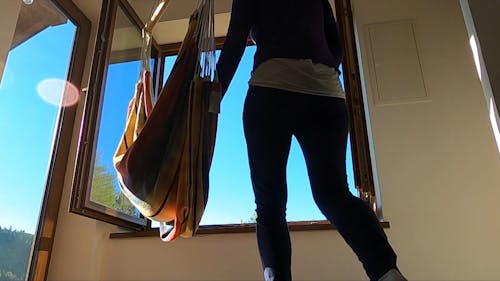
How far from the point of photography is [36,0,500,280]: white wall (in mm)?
1688

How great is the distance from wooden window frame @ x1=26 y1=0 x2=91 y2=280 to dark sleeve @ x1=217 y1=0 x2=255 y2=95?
1.32 metres

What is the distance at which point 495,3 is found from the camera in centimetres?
122

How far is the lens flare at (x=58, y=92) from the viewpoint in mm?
2051

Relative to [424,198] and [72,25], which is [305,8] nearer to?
[424,198]

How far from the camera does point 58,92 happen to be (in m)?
2.15

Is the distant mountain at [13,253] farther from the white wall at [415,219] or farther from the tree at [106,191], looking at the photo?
the tree at [106,191]

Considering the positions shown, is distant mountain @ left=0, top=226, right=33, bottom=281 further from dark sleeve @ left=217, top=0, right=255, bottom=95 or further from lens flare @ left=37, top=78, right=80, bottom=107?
dark sleeve @ left=217, top=0, right=255, bottom=95

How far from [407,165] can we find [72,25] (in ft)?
6.39

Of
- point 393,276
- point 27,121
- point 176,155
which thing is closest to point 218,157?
point 27,121

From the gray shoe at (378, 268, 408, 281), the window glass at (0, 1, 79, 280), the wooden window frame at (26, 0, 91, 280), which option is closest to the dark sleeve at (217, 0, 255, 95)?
the gray shoe at (378, 268, 408, 281)

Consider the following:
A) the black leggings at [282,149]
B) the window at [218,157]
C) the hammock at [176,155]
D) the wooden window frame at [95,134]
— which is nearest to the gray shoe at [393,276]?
the black leggings at [282,149]

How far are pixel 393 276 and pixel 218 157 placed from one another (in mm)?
1548

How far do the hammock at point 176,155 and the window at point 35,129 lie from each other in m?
0.98

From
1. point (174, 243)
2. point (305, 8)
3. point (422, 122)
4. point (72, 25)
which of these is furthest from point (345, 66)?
point (72, 25)
